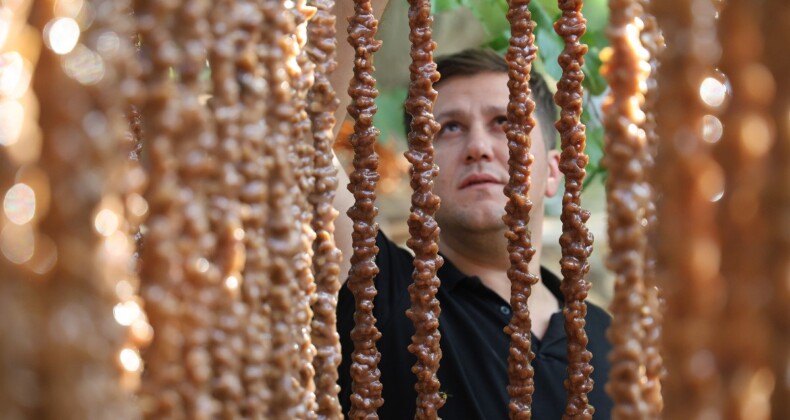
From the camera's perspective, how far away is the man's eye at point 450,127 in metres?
2.42

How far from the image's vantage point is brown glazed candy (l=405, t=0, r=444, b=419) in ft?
3.01

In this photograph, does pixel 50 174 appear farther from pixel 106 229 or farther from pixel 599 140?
pixel 599 140

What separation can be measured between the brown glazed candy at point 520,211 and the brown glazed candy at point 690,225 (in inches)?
17.4

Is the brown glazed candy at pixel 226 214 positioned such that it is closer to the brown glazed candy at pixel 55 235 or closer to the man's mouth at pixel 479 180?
the brown glazed candy at pixel 55 235

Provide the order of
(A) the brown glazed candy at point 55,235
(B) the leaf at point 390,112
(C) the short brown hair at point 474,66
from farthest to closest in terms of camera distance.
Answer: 1. (B) the leaf at point 390,112
2. (C) the short brown hair at point 474,66
3. (A) the brown glazed candy at point 55,235

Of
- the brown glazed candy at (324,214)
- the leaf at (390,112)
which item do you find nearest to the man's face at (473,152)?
the leaf at (390,112)

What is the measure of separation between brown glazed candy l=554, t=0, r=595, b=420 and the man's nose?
134cm

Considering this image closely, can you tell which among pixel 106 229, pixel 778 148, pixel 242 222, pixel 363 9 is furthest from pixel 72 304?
pixel 363 9

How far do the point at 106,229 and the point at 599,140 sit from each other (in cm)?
221

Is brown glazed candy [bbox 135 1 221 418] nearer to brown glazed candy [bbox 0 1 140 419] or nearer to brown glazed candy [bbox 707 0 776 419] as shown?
brown glazed candy [bbox 0 1 140 419]

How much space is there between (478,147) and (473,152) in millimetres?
21

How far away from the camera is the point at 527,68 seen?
3.09ft

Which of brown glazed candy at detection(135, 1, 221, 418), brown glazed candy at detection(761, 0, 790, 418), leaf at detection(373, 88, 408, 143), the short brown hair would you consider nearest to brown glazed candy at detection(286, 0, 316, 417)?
brown glazed candy at detection(135, 1, 221, 418)

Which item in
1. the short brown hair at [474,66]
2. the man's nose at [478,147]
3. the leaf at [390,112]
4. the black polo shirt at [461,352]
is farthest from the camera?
the leaf at [390,112]
